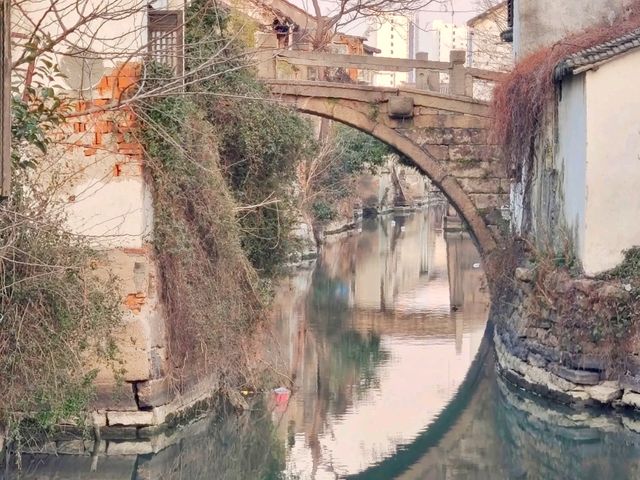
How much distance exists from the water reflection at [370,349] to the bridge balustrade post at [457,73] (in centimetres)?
328

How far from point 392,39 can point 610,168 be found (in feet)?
201

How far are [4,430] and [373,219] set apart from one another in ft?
127

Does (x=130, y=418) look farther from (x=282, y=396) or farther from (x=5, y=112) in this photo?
(x=5, y=112)

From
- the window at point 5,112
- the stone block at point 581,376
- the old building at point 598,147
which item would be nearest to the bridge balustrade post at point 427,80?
the old building at point 598,147

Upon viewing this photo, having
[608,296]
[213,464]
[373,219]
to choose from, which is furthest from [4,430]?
[373,219]

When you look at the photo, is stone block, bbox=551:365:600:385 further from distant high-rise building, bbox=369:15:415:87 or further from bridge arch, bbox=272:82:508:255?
distant high-rise building, bbox=369:15:415:87

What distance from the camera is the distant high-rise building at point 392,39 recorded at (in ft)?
80.7

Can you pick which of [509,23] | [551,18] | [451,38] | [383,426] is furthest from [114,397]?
[451,38]

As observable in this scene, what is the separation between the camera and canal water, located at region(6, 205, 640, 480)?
35.3ft

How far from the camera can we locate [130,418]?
35.2 ft

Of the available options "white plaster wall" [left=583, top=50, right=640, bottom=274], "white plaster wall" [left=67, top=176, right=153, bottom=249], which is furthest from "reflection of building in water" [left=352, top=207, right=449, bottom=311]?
"white plaster wall" [left=67, top=176, right=153, bottom=249]

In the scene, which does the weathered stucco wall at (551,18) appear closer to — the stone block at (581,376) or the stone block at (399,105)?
the stone block at (399,105)

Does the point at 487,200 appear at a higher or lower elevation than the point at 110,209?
higher

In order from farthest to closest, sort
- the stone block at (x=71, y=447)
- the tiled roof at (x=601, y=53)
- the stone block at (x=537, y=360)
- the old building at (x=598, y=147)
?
1. the stone block at (x=537, y=360)
2. the old building at (x=598, y=147)
3. the tiled roof at (x=601, y=53)
4. the stone block at (x=71, y=447)
